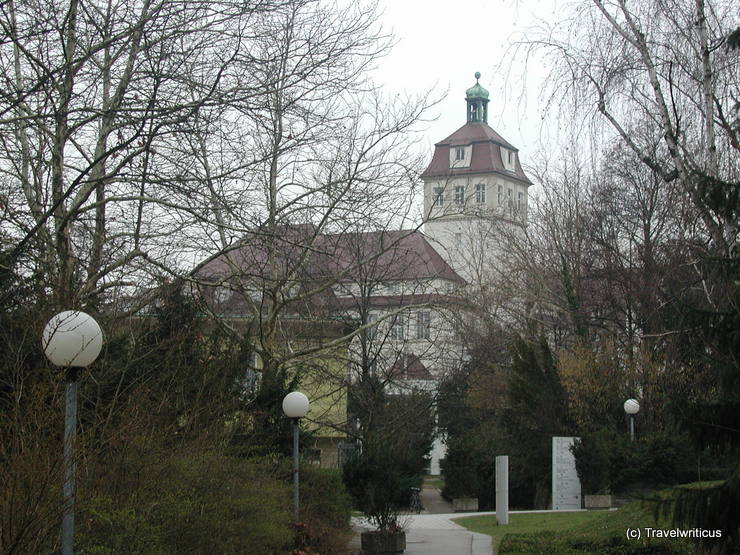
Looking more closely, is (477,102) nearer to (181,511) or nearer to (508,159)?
(508,159)

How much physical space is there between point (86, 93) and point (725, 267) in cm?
692

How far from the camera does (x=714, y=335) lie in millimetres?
8812

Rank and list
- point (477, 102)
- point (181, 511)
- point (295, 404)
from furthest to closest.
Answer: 1. point (477, 102)
2. point (295, 404)
3. point (181, 511)

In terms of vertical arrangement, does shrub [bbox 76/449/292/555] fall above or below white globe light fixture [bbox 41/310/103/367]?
below

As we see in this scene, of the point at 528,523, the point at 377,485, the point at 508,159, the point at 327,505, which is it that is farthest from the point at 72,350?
the point at 508,159

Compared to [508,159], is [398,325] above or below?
below

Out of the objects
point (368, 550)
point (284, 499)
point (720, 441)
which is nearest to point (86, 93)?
point (284, 499)

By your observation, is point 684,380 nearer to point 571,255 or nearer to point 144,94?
point 571,255

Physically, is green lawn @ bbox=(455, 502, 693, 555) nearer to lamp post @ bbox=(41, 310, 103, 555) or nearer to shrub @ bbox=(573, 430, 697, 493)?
lamp post @ bbox=(41, 310, 103, 555)

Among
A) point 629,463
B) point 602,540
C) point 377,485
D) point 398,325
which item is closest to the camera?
point 602,540

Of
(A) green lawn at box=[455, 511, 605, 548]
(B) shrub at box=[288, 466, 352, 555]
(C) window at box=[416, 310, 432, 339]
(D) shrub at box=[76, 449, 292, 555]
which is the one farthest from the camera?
(C) window at box=[416, 310, 432, 339]

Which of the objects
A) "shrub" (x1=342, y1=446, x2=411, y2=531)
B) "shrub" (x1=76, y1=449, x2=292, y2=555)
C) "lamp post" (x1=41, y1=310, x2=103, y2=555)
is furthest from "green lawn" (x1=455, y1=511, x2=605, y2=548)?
"lamp post" (x1=41, y1=310, x2=103, y2=555)

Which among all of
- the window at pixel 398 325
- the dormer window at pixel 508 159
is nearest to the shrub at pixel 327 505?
the window at pixel 398 325

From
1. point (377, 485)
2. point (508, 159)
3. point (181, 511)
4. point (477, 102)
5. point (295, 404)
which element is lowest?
point (377, 485)
